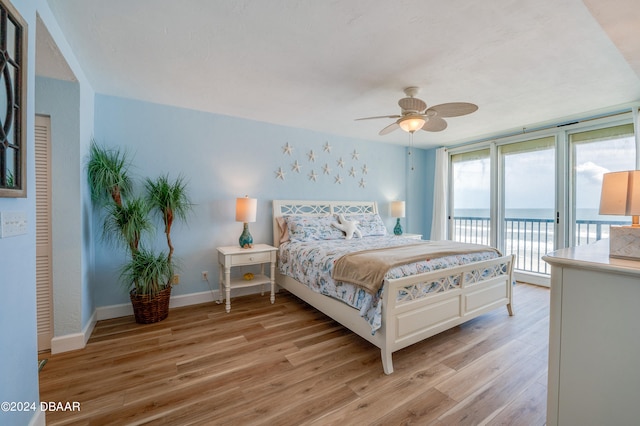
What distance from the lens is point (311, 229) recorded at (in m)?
3.71

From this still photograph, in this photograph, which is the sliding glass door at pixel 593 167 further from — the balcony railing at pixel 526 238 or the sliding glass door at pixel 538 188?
the balcony railing at pixel 526 238

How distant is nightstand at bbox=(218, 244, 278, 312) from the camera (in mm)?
3117

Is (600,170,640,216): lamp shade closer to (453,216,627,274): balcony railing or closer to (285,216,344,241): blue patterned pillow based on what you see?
(285,216,344,241): blue patterned pillow

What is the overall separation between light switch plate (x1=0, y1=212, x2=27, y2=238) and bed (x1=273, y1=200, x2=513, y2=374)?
2.06 m

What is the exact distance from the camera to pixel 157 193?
2.97m

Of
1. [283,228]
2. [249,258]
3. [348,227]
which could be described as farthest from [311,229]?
[249,258]

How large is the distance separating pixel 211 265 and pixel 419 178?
174 inches

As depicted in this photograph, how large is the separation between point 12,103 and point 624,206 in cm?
291

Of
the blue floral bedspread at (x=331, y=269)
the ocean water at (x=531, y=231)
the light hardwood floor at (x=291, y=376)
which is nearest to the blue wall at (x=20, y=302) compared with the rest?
the light hardwood floor at (x=291, y=376)

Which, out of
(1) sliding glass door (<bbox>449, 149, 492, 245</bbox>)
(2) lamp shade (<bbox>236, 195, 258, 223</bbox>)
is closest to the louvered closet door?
(2) lamp shade (<bbox>236, 195, 258, 223</bbox>)

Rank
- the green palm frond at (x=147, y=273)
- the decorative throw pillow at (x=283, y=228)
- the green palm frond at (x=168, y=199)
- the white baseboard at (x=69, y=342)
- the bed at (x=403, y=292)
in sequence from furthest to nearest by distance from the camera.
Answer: the decorative throw pillow at (x=283, y=228) → the green palm frond at (x=168, y=199) → the green palm frond at (x=147, y=273) → the white baseboard at (x=69, y=342) → the bed at (x=403, y=292)

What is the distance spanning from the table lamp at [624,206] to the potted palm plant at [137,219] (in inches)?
137

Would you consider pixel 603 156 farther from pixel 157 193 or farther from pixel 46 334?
pixel 46 334

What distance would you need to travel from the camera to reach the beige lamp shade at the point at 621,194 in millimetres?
1237
